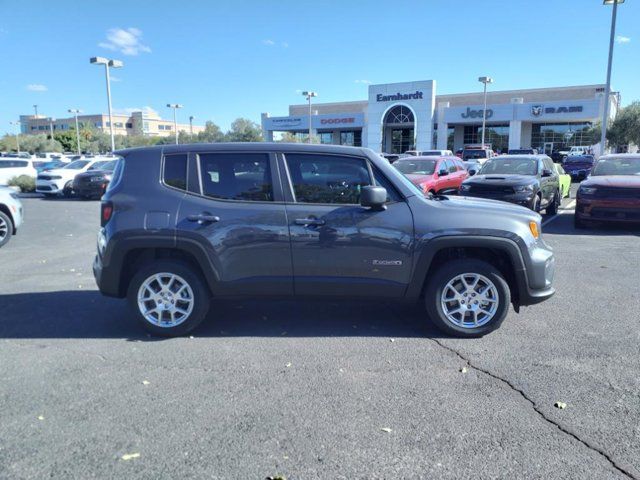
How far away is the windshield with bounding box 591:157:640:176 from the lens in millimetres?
12406

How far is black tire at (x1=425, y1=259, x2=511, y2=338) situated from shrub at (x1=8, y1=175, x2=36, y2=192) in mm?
23054

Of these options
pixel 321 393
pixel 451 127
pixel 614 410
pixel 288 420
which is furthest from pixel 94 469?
pixel 451 127

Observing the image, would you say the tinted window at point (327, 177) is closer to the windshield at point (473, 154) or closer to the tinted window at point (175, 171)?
the tinted window at point (175, 171)

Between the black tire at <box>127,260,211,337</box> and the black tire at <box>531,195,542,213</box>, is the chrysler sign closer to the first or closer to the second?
the black tire at <box>531,195,542,213</box>

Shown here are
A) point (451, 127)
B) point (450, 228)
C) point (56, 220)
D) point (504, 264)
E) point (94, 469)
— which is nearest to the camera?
point (94, 469)

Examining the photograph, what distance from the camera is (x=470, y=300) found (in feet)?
15.9

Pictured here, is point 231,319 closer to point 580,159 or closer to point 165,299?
point 165,299

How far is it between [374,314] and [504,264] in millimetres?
1467

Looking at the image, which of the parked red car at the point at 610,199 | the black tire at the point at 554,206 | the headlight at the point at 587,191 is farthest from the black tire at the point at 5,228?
the black tire at the point at 554,206

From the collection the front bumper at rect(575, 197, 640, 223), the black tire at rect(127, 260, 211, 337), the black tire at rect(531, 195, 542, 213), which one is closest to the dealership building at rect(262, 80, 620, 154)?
the black tire at rect(531, 195, 542, 213)

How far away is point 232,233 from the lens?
4730 millimetres

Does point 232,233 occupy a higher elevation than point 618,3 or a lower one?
lower

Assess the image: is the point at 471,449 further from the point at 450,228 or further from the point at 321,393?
the point at 450,228

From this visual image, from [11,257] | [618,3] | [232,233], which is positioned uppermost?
[618,3]
